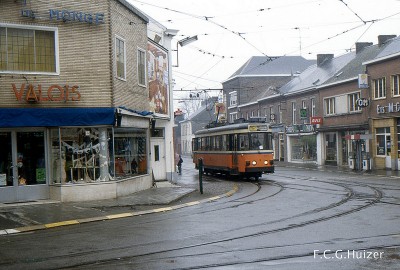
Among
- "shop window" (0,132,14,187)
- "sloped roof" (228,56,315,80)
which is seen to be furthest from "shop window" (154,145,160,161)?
"sloped roof" (228,56,315,80)

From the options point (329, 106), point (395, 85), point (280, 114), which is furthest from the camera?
point (280, 114)

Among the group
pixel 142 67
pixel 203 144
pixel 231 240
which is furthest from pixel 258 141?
pixel 231 240

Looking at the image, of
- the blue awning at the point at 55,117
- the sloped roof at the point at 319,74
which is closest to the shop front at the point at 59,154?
the blue awning at the point at 55,117

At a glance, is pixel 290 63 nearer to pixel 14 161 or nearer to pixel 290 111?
pixel 290 111

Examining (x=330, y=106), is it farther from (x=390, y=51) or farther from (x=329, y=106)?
(x=390, y=51)

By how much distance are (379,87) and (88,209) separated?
26403 millimetres

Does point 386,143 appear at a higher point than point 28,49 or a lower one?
lower

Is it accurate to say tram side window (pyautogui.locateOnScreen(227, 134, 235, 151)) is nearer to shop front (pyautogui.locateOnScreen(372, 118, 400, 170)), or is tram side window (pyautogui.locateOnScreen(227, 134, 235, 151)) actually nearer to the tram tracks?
the tram tracks

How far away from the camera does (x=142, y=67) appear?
21.5 meters

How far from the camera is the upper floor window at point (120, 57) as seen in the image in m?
18.7

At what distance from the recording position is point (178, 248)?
9.38 metres

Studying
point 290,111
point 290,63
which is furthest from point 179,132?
point 290,111

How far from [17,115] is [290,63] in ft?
177

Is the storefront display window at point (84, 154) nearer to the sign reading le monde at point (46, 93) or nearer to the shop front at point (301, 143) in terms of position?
the sign reading le monde at point (46, 93)
